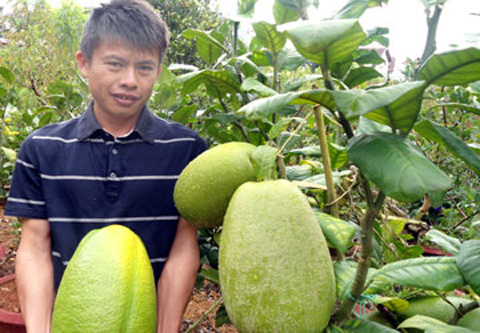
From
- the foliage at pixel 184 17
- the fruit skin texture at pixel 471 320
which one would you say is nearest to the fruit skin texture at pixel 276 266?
the fruit skin texture at pixel 471 320

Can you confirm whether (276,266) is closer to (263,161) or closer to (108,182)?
(263,161)

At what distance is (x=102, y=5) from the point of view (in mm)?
1208

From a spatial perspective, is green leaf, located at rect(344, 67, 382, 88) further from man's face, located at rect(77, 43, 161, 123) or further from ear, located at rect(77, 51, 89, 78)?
ear, located at rect(77, 51, 89, 78)

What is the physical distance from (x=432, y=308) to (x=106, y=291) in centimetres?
62

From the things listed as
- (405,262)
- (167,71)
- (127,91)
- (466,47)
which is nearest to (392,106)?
(466,47)

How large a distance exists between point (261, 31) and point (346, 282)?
492 millimetres

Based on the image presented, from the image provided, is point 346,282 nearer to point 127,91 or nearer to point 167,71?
point 127,91

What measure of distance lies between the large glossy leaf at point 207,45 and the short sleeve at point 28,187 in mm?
615

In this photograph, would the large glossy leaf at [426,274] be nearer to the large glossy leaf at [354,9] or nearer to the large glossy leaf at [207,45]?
the large glossy leaf at [354,9]

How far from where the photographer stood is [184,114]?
1.41 m

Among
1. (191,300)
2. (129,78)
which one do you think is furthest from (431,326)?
(191,300)

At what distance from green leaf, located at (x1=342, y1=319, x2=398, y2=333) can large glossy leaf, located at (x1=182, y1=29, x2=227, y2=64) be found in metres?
0.69

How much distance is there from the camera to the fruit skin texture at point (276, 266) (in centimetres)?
56

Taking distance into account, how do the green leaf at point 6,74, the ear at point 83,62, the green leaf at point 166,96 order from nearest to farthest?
1. the ear at point 83,62
2. the green leaf at point 166,96
3. the green leaf at point 6,74
